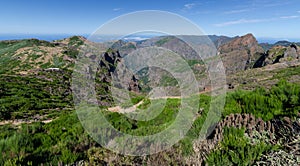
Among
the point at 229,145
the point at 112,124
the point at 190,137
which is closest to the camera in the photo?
the point at 229,145

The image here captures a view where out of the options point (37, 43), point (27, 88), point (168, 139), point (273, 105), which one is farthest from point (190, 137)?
point (37, 43)

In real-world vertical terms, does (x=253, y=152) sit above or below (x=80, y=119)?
above

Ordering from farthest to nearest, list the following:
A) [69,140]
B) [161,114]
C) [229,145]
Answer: [161,114], [69,140], [229,145]

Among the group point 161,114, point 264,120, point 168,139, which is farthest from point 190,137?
point 161,114

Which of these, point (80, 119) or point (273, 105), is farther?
point (80, 119)

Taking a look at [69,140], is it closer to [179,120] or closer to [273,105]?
[179,120]

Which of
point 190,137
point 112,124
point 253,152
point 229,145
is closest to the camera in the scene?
point 253,152

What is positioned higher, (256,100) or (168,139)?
(256,100)

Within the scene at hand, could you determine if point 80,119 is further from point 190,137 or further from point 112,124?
point 190,137

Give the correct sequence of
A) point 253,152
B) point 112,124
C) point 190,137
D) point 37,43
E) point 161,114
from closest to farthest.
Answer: point 253,152, point 190,137, point 112,124, point 161,114, point 37,43
